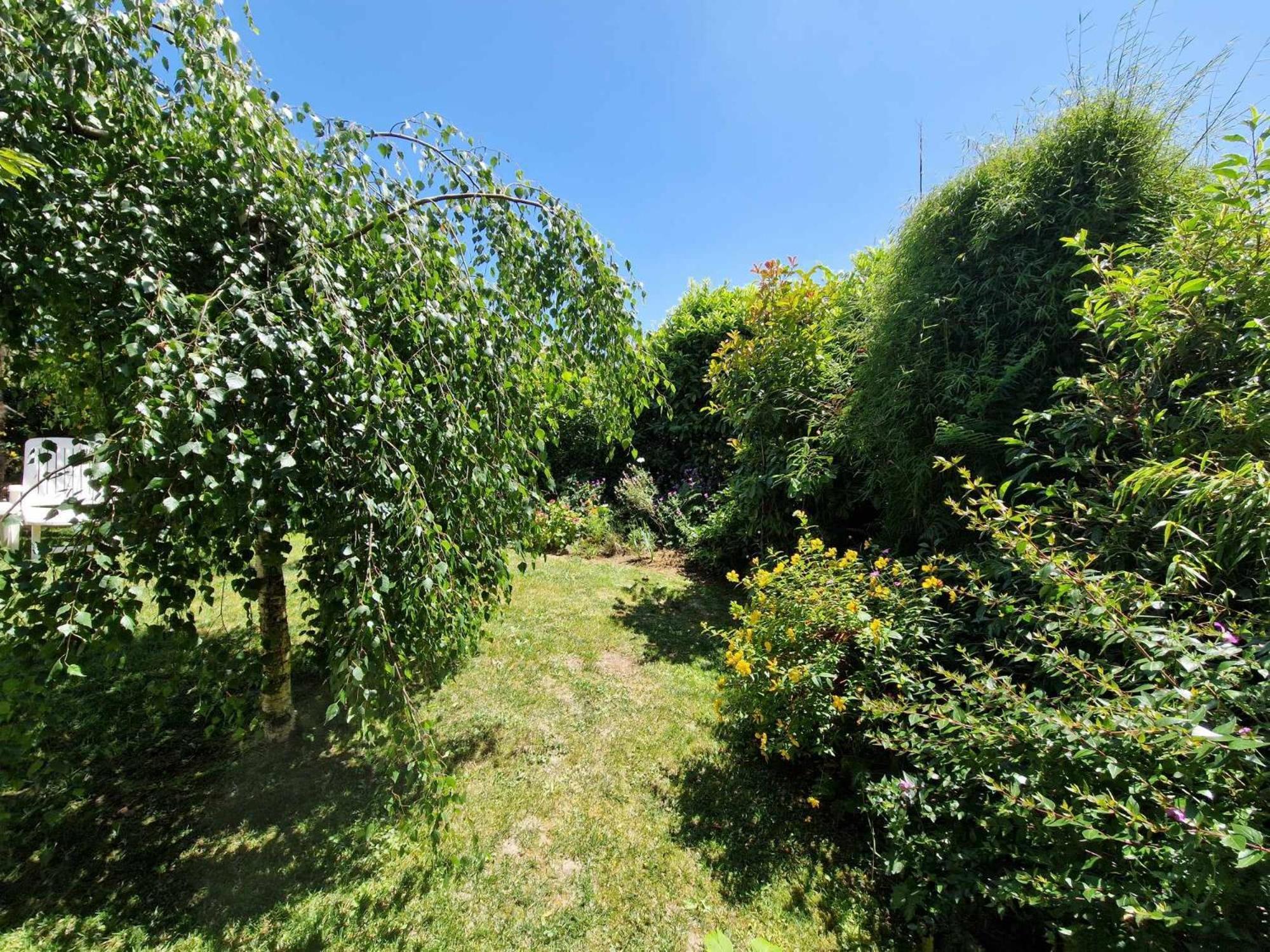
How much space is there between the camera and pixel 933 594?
2.64 m

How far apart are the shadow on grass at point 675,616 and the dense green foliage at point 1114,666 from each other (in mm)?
1599

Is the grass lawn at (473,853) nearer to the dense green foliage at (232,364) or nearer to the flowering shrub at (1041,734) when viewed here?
the flowering shrub at (1041,734)

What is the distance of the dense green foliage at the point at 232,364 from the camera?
133cm

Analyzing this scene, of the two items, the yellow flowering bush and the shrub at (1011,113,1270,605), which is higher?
the shrub at (1011,113,1270,605)

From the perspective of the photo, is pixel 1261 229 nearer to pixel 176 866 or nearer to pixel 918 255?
pixel 918 255

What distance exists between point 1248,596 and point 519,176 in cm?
340

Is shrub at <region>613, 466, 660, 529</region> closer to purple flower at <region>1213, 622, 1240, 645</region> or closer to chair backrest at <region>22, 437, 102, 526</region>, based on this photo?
chair backrest at <region>22, 437, 102, 526</region>

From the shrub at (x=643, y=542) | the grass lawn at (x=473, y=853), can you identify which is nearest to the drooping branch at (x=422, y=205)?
the grass lawn at (x=473, y=853)

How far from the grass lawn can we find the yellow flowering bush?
16.6 inches

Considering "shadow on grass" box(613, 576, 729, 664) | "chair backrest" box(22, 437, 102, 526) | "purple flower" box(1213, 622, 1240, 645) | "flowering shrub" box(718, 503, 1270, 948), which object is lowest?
"shadow on grass" box(613, 576, 729, 664)

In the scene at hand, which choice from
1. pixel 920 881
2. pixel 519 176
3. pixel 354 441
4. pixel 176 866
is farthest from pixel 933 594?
pixel 176 866

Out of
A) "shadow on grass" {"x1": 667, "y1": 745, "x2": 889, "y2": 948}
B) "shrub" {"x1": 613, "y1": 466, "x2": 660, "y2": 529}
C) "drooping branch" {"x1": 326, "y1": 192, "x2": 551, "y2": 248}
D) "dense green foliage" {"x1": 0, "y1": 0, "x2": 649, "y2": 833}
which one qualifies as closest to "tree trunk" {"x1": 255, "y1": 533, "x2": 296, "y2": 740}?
"dense green foliage" {"x1": 0, "y1": 0, "x2": 649, "y2": 833}

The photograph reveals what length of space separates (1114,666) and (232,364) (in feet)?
9.57

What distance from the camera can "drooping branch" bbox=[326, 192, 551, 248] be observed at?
1.90 meters
